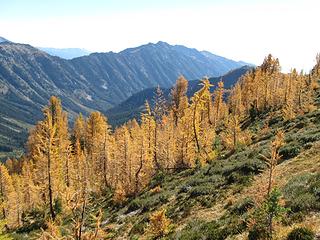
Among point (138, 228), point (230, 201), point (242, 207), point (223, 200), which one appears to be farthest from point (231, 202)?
point (138, 228)

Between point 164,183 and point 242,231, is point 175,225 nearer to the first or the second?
point 242,231

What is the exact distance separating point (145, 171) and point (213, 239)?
1431 inches

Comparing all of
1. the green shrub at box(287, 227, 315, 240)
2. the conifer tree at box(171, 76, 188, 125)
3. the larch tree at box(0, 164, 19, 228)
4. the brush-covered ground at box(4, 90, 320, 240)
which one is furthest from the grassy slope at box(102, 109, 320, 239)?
the conifer tree at box(171, 76, 188, 125)

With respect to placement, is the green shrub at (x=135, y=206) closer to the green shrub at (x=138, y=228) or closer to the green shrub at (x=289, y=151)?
the green shrub at (x=138, y=228)

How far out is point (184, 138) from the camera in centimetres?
5697

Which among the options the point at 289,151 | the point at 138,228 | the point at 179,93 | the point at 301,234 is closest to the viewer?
the point at 301,234

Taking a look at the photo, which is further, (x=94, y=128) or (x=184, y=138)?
(x=94, y=128)

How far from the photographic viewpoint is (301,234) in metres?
14.7

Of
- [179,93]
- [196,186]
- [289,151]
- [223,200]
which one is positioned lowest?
[196,186]

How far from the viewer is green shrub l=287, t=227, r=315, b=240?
1447cm

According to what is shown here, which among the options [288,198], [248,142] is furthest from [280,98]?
[288,198]

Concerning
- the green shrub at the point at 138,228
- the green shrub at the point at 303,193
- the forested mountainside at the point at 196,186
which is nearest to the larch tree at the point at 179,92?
the forested mountainside at the point at 196,186

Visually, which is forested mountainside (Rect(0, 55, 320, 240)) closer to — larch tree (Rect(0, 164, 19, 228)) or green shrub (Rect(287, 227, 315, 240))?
green shrub (Rect(287, 227, 315, 240))

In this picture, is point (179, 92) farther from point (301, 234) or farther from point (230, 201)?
point (301, 234)
